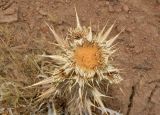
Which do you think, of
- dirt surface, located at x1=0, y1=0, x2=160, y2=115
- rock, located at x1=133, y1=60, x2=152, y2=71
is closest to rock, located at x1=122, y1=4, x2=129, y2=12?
dirt surface, located at x1=0, y1=0, x2=160, y2=115

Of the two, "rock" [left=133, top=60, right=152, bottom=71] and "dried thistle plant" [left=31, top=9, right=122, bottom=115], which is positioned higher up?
"dried thistle plant" [left=31, top=9, right=122, bottom=115]

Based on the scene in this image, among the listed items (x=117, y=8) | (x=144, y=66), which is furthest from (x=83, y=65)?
(x=117, y=8)

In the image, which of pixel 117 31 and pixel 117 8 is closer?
pixel 117 31

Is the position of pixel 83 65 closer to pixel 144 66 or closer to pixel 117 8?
pixel 144 66

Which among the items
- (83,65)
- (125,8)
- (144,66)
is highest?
(125,8)

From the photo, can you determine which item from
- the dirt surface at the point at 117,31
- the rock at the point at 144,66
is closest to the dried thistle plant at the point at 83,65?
the dirt surface at the point at 117,31

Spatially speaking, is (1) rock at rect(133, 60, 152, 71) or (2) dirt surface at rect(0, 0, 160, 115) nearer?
(2) dirt surface at rect(0, 0, 160, 115)

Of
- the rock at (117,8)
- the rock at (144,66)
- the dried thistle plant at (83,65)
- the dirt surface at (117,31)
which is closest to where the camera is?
the dried thistle plant at (83,65)

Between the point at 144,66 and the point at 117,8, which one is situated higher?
the point at 117,8

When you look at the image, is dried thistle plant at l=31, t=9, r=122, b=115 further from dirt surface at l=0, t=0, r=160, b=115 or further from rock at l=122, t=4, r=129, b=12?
rock at l=122, t=4, r=129, b=12

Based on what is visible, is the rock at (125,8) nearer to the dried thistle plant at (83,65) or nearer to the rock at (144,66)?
the rock at (144,66)
